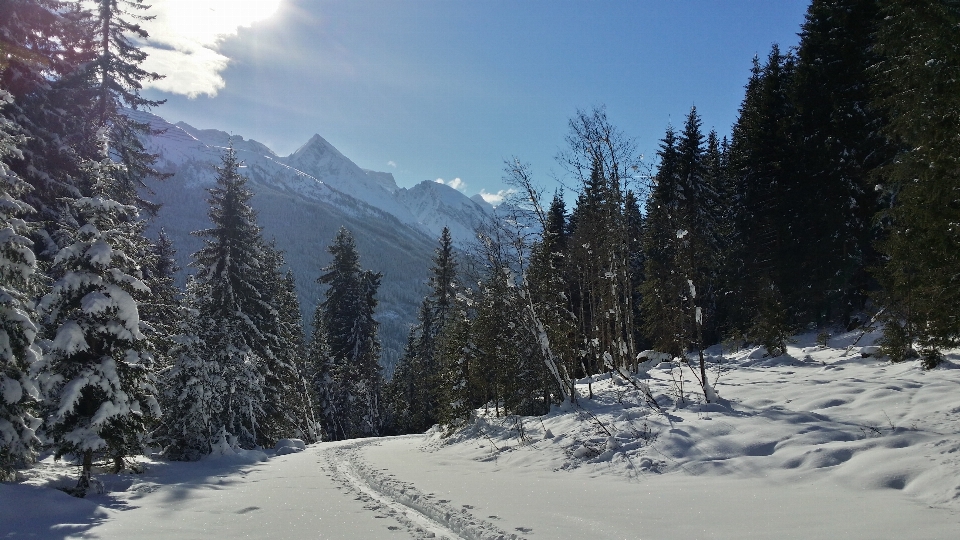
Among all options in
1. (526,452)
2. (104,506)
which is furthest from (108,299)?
(526,452)

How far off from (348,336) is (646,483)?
3574 cm

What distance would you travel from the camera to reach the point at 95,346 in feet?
39.3

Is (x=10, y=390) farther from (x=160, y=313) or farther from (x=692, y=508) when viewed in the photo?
(x=692, y=508)

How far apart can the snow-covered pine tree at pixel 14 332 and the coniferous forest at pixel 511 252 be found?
0.14ft

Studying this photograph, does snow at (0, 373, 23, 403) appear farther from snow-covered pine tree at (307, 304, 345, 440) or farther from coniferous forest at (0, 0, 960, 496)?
snow-covered pine tree at (307, 304, 345, 440)

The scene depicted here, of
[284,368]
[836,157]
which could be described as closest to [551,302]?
[836,157]

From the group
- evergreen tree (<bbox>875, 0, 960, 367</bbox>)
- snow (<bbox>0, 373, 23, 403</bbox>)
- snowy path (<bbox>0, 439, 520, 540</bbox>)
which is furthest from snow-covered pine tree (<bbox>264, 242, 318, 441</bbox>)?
evergreen tree (<bbox>875, 0, 960, 367</bbox>)

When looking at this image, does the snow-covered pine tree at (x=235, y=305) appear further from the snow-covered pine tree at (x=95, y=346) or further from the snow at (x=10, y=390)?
the snow at (x=10, y=390)

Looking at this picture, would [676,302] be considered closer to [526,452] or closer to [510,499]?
[526,452]

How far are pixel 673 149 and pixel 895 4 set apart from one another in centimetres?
1676

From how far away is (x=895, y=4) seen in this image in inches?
519

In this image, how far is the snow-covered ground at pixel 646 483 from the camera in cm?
663

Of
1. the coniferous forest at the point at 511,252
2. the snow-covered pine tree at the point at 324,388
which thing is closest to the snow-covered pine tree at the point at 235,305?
the coniferous forest at the point at 511,252

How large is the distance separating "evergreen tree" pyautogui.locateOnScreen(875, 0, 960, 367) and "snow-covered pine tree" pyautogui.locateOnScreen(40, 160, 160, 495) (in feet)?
55.9
